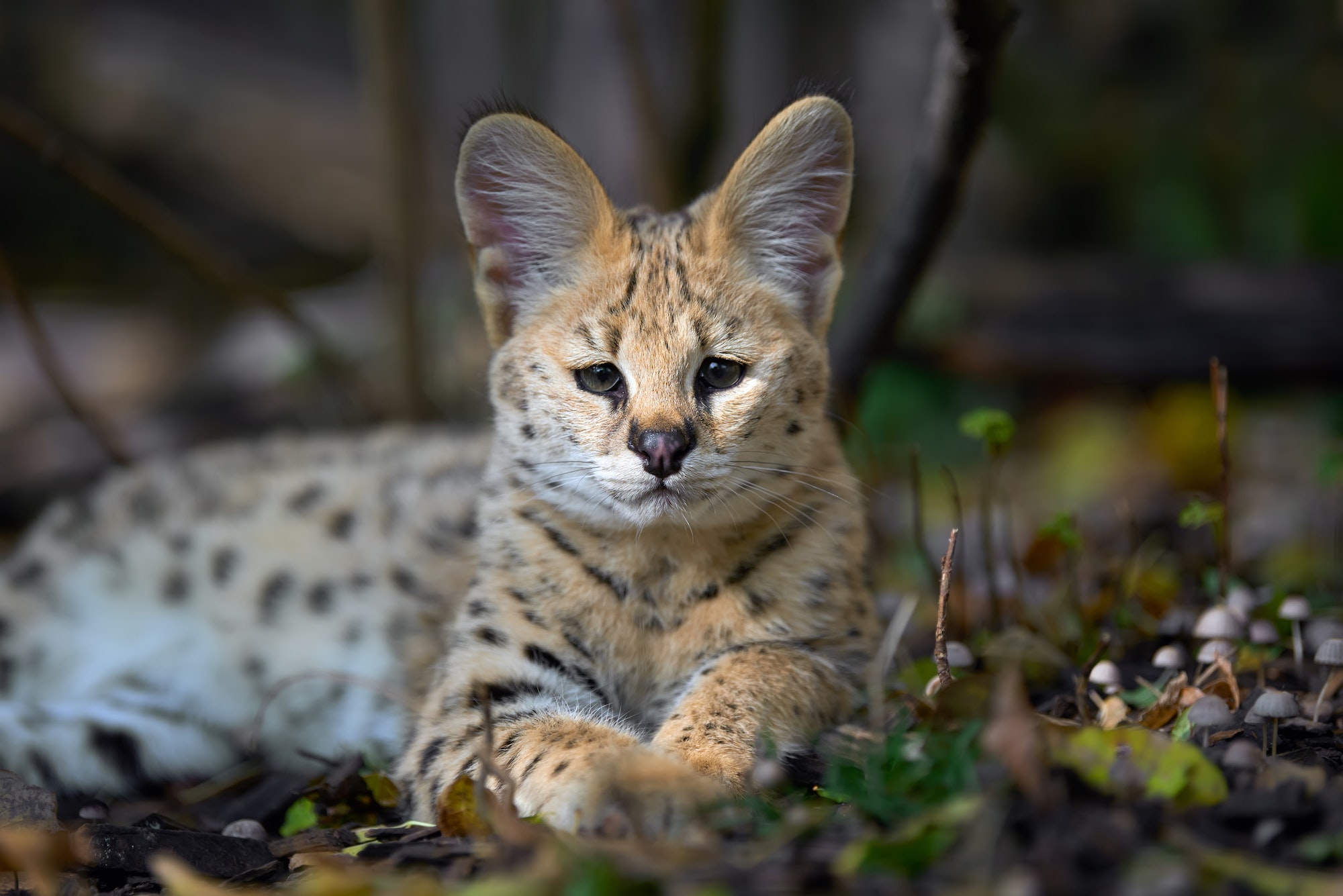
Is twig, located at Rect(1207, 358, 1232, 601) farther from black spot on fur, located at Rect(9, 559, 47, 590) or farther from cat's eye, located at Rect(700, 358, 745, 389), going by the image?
black spot on fur, located at Rect(9, 559, 47, 590)

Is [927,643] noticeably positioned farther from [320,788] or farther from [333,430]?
[333,430]

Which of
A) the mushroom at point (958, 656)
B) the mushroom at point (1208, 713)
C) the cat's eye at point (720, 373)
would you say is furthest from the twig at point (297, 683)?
the mushroom at point (1208, 713)

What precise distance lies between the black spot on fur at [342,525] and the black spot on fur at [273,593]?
258mm

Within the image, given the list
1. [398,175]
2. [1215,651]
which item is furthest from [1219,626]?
[398,175]

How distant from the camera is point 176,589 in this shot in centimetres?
486

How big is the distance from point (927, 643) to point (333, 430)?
4.25 metres

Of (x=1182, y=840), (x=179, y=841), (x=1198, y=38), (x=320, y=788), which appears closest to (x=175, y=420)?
(x=320, y=788)

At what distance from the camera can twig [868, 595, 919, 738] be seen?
3211 mm

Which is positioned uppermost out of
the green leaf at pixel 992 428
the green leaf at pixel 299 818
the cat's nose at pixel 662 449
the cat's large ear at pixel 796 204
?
the cat's large ear at pixel 796 204

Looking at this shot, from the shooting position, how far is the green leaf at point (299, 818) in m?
3.52

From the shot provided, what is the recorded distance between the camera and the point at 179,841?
3.07 meters

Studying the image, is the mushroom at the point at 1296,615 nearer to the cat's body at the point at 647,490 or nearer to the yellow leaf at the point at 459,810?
the cat's body at the point at 647,490

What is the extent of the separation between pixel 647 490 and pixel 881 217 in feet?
23.5

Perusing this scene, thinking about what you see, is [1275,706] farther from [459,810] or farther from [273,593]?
[273,593]
